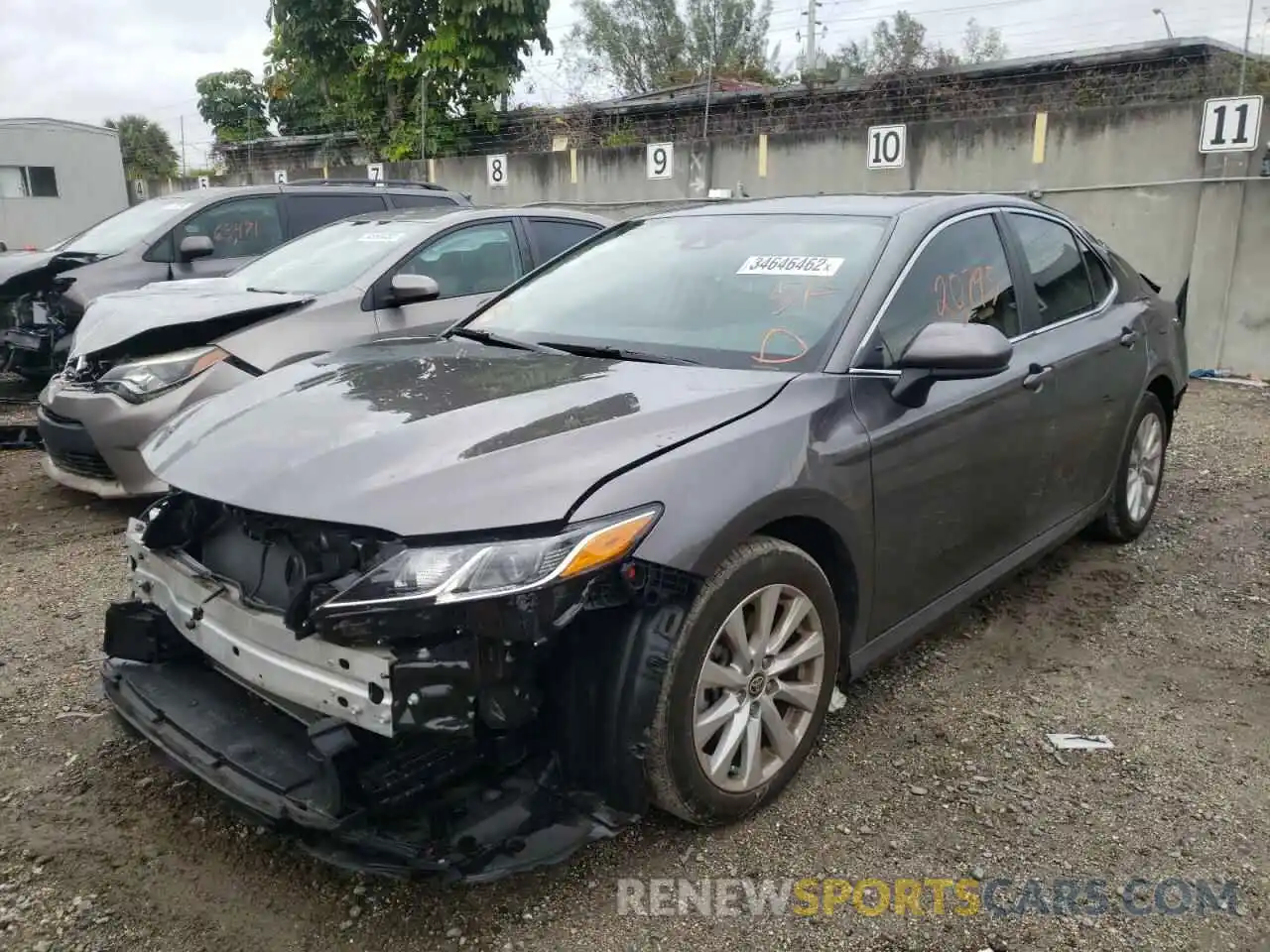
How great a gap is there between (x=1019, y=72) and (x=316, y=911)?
17.4 metres

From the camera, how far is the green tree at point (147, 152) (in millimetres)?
29844

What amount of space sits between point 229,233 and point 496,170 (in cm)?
733

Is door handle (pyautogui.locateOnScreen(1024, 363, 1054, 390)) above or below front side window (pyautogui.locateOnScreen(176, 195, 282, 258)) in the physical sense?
below

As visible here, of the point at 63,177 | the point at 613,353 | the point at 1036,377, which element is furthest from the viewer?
the point at 63,177

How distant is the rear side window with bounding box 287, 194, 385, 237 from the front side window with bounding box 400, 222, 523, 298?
208cm

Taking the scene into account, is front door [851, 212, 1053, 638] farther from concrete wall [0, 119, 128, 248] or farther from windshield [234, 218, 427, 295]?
concrete wall [0, 119, 128, 248]

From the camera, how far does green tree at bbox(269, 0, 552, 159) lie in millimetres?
18047

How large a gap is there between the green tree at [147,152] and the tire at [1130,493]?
85.0 ft

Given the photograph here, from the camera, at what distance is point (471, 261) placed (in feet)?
20.0

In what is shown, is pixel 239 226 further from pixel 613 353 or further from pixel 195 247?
pixel 613 353

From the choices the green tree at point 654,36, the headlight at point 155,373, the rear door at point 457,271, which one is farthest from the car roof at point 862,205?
the green tree at point 654,36

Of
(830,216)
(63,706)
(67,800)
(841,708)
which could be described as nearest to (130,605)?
(67,800)

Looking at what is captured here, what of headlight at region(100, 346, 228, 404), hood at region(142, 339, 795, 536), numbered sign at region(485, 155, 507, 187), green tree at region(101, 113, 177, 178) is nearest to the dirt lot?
hood at region(142, 339, 795, 536)

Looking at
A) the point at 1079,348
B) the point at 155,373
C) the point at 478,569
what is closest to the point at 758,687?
the point at 478,569
